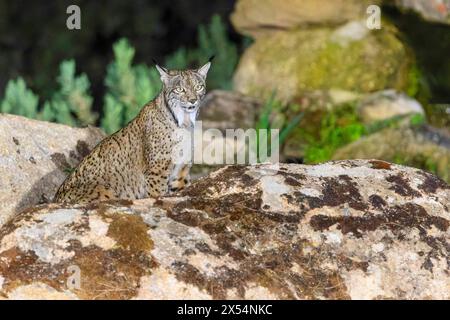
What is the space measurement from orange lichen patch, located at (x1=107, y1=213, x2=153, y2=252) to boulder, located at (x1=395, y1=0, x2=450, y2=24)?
7.70 meters

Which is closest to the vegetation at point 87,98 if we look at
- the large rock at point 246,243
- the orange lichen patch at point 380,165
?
the orange lichen patch at point 380,165

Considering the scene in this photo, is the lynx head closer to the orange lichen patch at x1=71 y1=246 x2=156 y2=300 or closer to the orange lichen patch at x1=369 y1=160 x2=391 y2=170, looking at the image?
the orange lichen patch at x1=369 y1=160 x2=391 y2=170

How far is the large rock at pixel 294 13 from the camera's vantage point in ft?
41.1

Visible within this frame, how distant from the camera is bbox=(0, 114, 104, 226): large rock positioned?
758 cm

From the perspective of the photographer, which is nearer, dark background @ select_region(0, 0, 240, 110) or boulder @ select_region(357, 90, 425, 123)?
boulder @ select_region(357, 90, 425, 123)

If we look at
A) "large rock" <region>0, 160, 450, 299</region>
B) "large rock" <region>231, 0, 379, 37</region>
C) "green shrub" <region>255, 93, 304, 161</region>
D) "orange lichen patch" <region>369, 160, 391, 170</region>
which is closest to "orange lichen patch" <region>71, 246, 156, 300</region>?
"large rock" <region>0, 160, 450, 299</region>

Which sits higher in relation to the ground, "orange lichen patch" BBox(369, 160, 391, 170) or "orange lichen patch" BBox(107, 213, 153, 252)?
"orange lichen patch" BBox(369, 160, 391, 170)

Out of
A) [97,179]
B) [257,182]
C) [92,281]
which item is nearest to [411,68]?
[97,179]

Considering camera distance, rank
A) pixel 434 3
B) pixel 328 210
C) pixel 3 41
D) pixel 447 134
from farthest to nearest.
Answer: pixel 3 41 < pixel 434 3 < pixel 447 134 < pixel 328 210

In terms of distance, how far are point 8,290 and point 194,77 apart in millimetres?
3134

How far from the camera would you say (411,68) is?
1246 cm

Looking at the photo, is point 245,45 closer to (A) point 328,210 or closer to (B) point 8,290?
(A) point 328,210

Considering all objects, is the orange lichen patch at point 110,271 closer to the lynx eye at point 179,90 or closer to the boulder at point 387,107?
the lynx eye at point 179,90

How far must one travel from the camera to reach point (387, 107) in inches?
473
